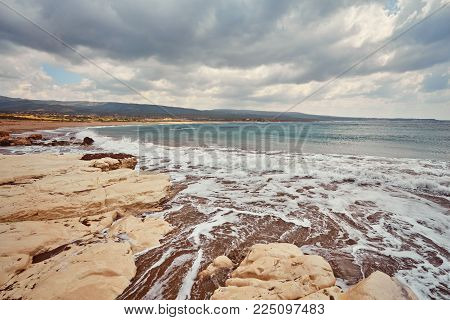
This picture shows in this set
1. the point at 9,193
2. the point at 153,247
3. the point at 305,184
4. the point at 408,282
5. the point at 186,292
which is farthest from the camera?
the point at 305,184

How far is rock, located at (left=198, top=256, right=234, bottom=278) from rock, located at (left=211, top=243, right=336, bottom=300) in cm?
46

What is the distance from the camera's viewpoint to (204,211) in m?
9.19

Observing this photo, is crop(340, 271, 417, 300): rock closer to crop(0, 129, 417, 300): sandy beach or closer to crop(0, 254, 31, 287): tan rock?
crop(0, 129, 417, 300): sandy beach

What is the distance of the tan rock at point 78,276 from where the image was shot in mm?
4438

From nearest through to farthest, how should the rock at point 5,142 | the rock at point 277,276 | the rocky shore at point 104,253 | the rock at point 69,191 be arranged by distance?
the rock at point 277,276
the rocky shore at point 104,253
the rock at point 69,191
the rock at point 5,142

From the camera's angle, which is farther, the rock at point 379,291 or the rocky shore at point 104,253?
the rocky shore at point 104,253

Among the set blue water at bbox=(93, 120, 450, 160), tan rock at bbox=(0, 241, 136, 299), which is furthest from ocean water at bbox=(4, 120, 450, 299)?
blue water at bbox=(93, 120, 450, 160)

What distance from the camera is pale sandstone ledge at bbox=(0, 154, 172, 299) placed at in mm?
4695

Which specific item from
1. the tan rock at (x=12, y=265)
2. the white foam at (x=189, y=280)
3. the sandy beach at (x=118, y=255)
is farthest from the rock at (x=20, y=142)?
the white foam at (x=189, y=280)

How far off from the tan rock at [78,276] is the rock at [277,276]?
85.1 inches

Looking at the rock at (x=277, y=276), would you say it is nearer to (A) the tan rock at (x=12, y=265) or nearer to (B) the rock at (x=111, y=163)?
(A) the tan rock at (x=12, y=265)
